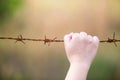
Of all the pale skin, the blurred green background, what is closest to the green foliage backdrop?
the blurred green background

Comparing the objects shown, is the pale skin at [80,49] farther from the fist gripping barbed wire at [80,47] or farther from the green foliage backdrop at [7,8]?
the green foliage backdrop at [7,8]

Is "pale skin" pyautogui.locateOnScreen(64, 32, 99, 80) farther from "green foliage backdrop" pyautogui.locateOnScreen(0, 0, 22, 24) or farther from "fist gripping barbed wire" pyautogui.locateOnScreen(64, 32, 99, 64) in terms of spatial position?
"green foliage backdrop" pyautogui.locateOnScreen(0, 0, 22, 24)

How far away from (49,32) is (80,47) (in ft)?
3.49

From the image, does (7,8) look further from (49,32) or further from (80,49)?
(80,49)

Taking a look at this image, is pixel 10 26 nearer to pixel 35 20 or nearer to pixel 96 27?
pixel 35 20

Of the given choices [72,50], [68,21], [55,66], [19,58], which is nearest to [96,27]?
[68,21]

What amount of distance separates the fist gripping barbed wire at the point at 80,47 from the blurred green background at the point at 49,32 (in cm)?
104

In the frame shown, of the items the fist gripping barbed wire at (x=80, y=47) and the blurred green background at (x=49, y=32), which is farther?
the blurred green background at (x=49, y=32)

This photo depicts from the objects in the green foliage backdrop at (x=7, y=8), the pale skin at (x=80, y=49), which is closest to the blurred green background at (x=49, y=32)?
the green foliage backdrop at (x=7, y=8)

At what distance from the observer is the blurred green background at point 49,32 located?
1.95m

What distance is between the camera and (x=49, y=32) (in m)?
1.95

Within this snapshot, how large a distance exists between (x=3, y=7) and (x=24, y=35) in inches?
8.3

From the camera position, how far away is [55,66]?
1.96m

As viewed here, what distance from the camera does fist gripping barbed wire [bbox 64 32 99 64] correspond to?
89 cm
